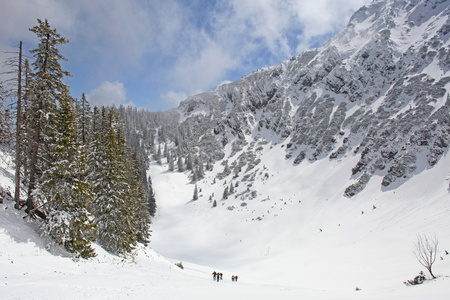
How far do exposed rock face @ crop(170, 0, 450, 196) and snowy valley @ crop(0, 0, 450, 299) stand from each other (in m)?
0.46

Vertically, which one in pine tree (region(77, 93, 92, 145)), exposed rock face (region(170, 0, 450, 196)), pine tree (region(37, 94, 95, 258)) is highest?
exposed rock face (region(170, 0, 450, 196))

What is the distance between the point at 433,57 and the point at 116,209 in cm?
9235

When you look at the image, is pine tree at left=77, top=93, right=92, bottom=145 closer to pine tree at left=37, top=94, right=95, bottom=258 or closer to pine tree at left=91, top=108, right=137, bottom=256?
pine tree at left=91, top=108, right=137, bottom=256

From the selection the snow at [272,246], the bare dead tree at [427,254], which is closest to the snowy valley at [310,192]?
the snow at [272,246]

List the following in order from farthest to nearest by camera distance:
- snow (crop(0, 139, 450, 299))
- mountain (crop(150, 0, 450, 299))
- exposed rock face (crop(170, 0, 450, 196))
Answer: exposed rock face (crop(170, 0, 450, 196)), mountain (crop(150, 0, 450, 299)), snow (crop(0, 139, 450, 299))

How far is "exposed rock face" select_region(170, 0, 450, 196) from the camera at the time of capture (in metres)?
52.3

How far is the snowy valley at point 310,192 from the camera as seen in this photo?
15438mm

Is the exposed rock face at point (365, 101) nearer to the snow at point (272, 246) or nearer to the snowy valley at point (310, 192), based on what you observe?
the snowy valley at point (310, 192)

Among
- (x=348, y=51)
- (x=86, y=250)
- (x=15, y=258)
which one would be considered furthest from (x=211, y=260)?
(x=348, y=51)

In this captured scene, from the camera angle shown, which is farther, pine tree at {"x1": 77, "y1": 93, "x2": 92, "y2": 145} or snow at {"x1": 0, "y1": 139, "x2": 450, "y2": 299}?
pine tree at {"x1": 77, "y1": 93, "x2": 92, "y2": 145}

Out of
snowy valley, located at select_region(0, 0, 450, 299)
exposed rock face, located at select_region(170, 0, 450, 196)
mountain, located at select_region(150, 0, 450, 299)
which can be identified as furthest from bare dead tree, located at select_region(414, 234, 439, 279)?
exposed rock face, located at select_region(170, 0, 450, 196)

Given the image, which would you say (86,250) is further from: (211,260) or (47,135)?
(211,260)

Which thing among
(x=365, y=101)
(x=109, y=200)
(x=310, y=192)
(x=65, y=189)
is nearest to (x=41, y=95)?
(x=65, y=189)

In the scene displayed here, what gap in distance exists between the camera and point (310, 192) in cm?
6069
